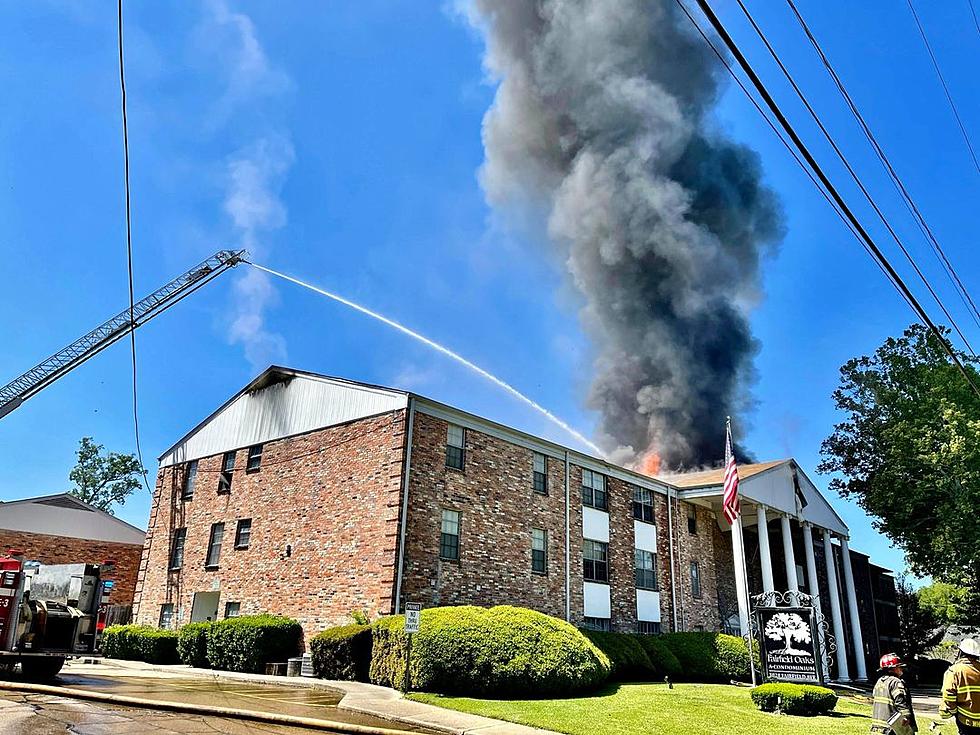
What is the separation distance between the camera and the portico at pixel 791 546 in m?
31.5

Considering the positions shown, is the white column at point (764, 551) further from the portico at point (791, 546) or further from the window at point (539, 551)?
the window at point (539, 551)

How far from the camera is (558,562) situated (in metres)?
24.6

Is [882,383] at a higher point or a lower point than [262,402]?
higher

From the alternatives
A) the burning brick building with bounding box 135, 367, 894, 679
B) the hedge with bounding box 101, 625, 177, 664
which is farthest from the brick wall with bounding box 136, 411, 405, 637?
the hedge with bounding box 101, 625, 177, 664

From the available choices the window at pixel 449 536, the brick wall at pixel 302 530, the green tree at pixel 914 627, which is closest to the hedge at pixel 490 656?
the brick wall at pixel 302 530

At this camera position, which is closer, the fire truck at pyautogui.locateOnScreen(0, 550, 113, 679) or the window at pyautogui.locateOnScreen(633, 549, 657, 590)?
the fire truck at pyautogui.locateOnScreen(0, 550, 113, 679)

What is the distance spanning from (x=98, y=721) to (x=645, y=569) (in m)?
22.3

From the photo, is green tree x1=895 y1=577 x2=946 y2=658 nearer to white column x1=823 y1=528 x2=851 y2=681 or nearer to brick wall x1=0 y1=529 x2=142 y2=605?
white column x1=823 y1=528 x2=851 y2=681

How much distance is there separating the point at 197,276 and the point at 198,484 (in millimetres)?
14535

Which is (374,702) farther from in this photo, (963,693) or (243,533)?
(243,533)

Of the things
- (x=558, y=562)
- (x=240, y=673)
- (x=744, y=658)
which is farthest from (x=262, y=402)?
(x=744, y=658)

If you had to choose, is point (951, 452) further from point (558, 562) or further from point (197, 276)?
point (197, 276)

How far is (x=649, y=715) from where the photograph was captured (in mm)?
13461

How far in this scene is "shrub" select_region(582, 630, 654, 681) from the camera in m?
20.5
